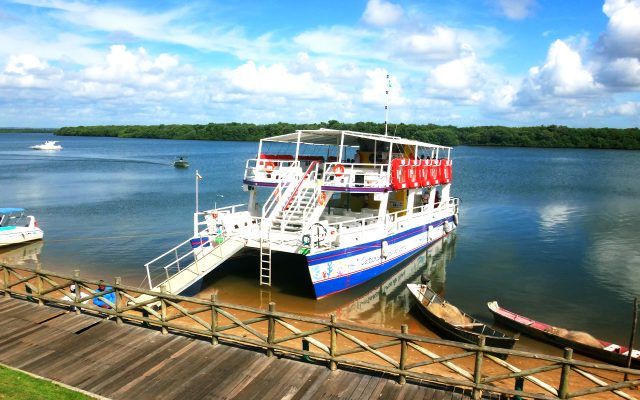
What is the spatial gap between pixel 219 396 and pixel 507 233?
29650 mm

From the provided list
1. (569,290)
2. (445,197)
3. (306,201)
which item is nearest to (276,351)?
(306,201)

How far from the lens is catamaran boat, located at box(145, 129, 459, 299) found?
60.1ft

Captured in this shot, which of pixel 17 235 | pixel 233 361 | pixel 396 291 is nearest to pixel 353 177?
pixel 396 291

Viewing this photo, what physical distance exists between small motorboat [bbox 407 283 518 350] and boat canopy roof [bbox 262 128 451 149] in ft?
24.5

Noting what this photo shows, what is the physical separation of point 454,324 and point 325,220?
7351 millimetres

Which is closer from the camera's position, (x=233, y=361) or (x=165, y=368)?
(x=165, y=368)

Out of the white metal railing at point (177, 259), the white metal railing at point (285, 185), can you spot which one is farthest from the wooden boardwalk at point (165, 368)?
the white metal railing at point (285, 185)

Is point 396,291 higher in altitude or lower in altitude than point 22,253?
higher

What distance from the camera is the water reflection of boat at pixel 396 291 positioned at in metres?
18.9

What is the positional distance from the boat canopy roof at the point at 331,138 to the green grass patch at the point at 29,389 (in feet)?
45.9

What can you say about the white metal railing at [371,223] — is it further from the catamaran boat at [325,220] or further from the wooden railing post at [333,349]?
the wooden railing post at [333,349]

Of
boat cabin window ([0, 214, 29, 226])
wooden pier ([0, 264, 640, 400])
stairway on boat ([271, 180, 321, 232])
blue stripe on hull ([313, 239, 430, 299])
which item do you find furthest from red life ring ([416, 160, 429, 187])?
boat cabin window ([0, 214, 29, 226])

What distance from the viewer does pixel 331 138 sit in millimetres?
24688

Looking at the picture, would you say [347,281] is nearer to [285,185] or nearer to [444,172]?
[285,185]
